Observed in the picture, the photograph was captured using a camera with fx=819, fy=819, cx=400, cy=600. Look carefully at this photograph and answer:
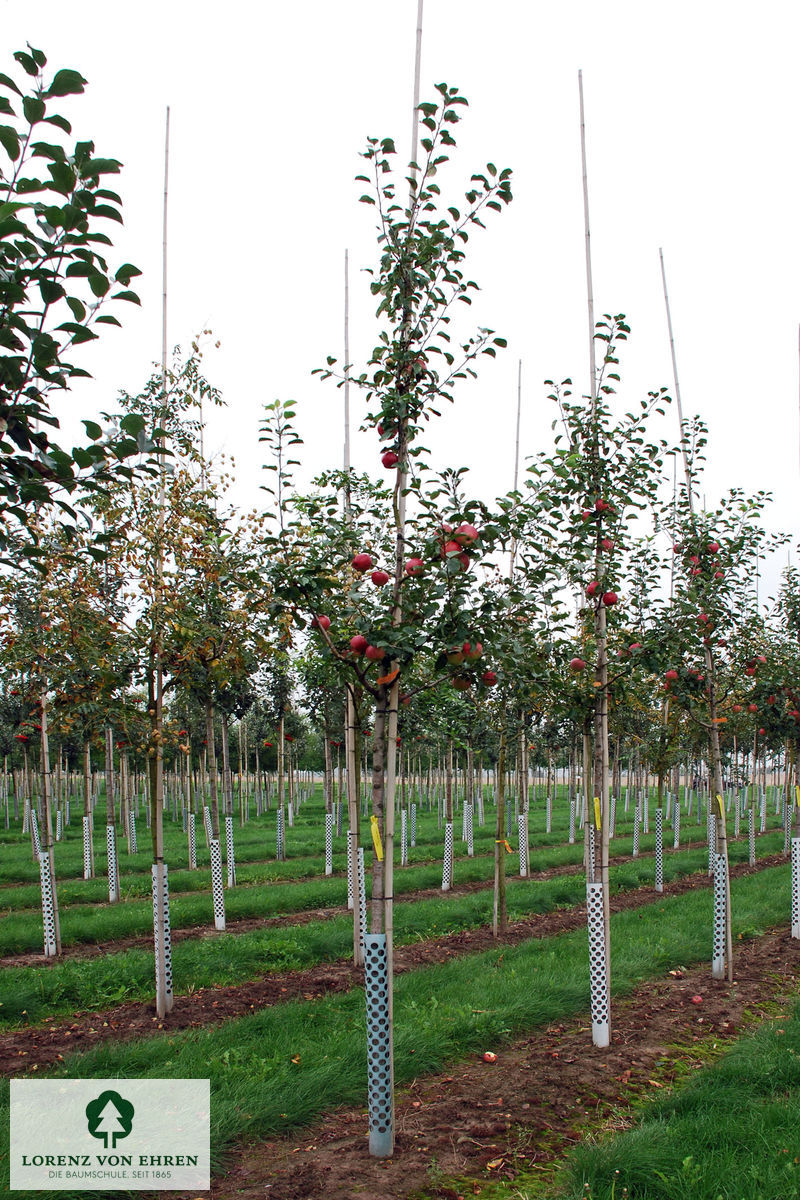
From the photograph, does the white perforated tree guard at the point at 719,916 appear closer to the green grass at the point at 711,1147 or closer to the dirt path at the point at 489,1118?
the dirt path at the point at 489,1118

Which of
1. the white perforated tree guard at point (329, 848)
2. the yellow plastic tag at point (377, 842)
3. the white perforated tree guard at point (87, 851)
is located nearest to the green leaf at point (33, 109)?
the yellow plastic tag at point (377, 842)

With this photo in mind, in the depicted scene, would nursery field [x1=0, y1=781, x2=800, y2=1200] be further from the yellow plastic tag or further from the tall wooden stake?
the yellow plastic tag

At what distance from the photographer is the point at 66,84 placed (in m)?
2.34

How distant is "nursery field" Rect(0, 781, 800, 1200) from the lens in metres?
4.98

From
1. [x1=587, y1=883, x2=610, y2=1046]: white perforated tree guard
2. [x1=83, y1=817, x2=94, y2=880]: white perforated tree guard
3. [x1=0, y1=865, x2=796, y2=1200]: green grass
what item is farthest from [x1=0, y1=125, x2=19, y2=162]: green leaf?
[x1=83, y1=817, x2=94, y2=880]: white perforated tree guard

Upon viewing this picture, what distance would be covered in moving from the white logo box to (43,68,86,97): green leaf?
4.95 m

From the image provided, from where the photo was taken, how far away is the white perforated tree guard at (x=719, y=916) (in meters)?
9.04

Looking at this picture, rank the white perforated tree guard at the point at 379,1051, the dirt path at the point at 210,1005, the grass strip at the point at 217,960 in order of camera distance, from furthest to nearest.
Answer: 1. the grass strip at the point at 217,960
2. the dirt path at the point at 210,1005
3. the white perforated tree guard at the point at 379,1051

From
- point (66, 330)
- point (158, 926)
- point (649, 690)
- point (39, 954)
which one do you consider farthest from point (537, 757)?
point (66, 330)

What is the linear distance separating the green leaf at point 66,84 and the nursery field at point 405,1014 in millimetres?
5060

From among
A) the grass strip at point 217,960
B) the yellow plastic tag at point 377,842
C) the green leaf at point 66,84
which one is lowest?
the grass strip at point 217,960

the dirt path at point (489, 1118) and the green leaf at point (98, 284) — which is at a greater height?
the green leaf at point (98, 284)

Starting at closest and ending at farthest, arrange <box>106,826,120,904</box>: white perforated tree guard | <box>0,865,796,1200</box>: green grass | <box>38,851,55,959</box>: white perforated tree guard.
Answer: <box>0,865,796,1200</box>: green grass, <box>38,851,55,959</box>: white perforated tree guard, <box>106,826,120,904</box>: white perforated tree guard

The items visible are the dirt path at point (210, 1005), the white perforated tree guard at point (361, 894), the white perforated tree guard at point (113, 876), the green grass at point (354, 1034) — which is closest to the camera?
the green grass at point (354, 1034)
